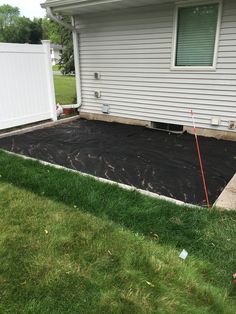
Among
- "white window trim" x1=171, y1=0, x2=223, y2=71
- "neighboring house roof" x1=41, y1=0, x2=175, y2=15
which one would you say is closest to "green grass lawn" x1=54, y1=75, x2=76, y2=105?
"neighboring house roof" x1=41, y1=0, x2=175, y2=15

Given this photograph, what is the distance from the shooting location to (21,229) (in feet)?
8.93

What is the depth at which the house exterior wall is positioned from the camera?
515 cm

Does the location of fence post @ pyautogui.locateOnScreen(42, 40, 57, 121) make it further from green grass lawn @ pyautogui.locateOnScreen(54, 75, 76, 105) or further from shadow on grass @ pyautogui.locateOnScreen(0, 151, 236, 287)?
shadow on grass @ pyautogui.locateOnScreen(0, 151, 236, 287)

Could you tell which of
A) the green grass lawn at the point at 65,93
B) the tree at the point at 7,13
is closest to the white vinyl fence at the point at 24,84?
the green grass lawn at the point at 65,93

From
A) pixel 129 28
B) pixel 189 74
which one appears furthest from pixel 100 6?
pixel 189 74

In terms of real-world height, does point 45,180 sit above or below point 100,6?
below

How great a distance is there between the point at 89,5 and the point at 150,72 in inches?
69.4

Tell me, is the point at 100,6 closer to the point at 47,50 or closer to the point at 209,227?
the point at 47,50

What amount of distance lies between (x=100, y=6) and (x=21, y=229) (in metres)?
4.80

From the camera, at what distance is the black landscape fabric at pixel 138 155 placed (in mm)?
3688

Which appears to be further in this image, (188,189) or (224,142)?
(224,142)

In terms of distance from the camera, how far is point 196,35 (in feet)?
17.2

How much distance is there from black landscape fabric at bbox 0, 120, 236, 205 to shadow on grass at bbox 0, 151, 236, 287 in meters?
0.36

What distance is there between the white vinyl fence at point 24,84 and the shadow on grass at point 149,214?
2.33m
